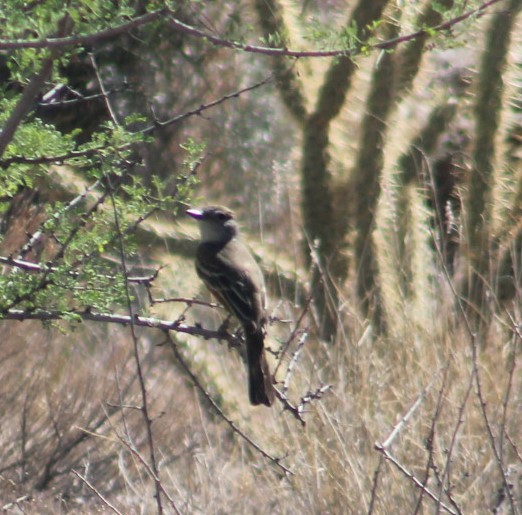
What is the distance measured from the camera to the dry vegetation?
5.86m

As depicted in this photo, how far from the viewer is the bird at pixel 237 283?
5.08 meters

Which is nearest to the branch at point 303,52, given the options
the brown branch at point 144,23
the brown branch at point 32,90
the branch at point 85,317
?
the brown branch at point 144,23

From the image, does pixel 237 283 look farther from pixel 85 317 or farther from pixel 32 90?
pixel 32 90

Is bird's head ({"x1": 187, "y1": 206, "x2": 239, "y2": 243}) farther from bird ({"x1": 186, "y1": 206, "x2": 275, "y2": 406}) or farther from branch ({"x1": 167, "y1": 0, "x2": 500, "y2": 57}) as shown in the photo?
branch ({"x1": 167, "y1": 0, "x2": 500, "y2": 57})

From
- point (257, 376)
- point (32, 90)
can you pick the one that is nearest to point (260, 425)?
point (257, 376)

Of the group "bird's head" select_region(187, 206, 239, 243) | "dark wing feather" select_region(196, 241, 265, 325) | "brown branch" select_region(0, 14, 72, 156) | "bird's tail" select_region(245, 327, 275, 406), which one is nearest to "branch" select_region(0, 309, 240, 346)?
"brown branch" select_region(0, 14, 72, 156)

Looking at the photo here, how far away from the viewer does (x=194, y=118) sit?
32.7ft

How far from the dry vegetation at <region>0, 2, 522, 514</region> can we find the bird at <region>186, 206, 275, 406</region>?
0.45m

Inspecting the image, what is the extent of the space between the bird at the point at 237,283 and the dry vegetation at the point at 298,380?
1.46ft

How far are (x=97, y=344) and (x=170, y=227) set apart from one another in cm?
123

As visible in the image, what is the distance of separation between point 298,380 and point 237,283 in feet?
4.75

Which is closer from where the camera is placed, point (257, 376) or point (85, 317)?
point (85, 317)

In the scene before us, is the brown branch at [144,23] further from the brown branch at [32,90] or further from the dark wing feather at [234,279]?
the dark wing feather at [234,279]

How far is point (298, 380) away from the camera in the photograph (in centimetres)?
686
